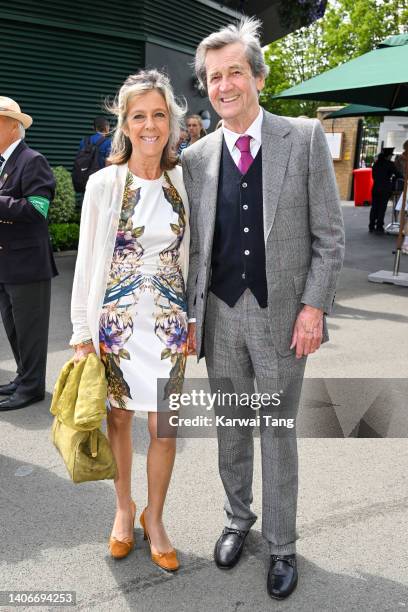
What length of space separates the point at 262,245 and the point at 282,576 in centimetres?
138

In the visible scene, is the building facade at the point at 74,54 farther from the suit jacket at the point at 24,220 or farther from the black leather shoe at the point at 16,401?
the black leather shoe at the point at 16,401

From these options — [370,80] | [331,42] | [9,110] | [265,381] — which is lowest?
[265,381]

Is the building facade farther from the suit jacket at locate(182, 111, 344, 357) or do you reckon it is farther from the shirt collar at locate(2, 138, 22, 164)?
the suit jacket at locate(182, 111, 344, 357)

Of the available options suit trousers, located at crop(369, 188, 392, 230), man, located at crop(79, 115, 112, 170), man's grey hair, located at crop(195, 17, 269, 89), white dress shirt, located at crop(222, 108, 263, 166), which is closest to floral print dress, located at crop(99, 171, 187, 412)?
white dress shirt, located at crop(222, 108, 263, 166)

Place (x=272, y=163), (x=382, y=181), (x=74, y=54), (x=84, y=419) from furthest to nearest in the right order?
1. (x=382, y=181)
2. (x=74, y=54)
3. (x=84, y=419)
4. (x=272, y=163)

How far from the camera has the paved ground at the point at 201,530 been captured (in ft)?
8.50

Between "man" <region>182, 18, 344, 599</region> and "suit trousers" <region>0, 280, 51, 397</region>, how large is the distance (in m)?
2.13

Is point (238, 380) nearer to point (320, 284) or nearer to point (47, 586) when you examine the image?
point (320, 284)

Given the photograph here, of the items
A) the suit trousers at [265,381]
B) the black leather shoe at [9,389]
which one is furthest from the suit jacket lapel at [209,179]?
the black leather shoe at [9,389]

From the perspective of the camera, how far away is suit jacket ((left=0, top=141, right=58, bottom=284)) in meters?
4.04

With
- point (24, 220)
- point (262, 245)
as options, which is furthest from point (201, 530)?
point (24, 220)

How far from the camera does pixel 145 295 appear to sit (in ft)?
8.42

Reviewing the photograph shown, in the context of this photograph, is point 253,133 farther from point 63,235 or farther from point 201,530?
point 63,235

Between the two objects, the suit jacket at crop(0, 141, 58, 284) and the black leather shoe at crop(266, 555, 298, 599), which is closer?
the black leather shoe at crop(266, 555, 298, 599)
